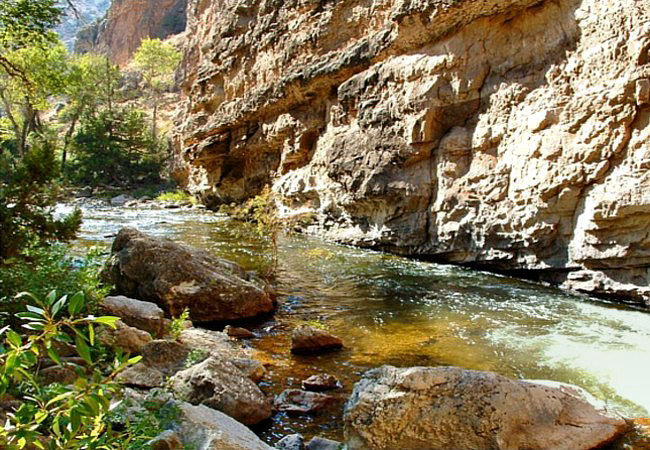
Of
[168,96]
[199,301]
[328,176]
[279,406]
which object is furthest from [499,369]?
[168,96]

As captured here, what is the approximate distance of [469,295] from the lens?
10219 millimetres

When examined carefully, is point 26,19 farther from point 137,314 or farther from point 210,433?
point 210,433

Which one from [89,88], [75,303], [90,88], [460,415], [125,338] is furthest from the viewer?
[90,88]

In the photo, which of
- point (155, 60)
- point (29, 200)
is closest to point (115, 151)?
point (155, 60)

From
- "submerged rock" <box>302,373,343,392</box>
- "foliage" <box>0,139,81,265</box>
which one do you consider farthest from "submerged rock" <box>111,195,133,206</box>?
"submerged rock" <box>302,373,343,392</box>

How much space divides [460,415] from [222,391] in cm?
235

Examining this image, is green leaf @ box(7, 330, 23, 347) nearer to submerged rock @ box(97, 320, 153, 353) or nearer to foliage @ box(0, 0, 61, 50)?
submerged rock @ box(97, 320, 153, 353)

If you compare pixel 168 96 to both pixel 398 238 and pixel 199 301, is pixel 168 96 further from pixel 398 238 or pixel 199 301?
pixel 199 301

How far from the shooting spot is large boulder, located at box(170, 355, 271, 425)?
4.76m

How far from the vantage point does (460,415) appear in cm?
416

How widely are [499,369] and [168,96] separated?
62465 mm

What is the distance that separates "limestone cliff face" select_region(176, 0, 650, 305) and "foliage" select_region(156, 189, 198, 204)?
12871 mm

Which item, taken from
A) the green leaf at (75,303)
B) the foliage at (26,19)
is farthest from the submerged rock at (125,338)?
the green leaf at (75,303)

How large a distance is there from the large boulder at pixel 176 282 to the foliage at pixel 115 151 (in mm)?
32965
